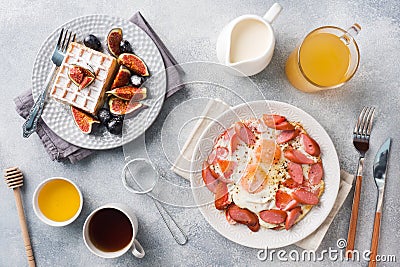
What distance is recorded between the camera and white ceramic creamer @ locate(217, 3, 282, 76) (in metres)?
1.76

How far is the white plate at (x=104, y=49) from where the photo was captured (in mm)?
1832

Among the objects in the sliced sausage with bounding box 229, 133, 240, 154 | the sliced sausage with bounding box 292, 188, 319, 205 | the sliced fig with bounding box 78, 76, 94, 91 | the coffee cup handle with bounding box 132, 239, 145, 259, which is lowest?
the coffee cup handle with bounding box 132, 239, 145, 259

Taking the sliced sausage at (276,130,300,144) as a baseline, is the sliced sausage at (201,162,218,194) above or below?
below

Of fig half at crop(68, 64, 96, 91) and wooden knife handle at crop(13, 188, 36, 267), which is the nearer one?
fig half at crop(68, 64, 96, 91)

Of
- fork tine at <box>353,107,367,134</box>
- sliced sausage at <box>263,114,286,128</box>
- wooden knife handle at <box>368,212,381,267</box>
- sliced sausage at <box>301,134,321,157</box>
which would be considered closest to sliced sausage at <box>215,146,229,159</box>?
sliced sausage at <box>263,114,286,128</box>

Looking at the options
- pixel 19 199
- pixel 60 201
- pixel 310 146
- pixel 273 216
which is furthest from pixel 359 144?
pixel 19 199

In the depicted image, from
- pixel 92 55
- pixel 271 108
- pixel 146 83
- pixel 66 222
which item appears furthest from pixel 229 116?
pixel 66 222

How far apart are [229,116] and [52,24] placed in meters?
0.78

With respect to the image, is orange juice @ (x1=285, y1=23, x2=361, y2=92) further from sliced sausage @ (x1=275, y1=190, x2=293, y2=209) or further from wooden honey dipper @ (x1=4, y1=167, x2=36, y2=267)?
wooden honey dipper @ (x1=4, y1=167, x2=36, y2=267)

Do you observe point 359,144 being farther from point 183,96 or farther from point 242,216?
point 183,96

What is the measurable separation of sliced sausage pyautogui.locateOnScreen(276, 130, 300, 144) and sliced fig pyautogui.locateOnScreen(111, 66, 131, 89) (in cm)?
59

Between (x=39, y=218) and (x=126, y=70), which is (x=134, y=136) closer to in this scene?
(x=126, y=70)

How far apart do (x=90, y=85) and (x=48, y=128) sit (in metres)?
0.24

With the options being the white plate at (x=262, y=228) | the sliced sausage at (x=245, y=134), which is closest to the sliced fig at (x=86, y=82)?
the white plate at (x=262, y=228)
